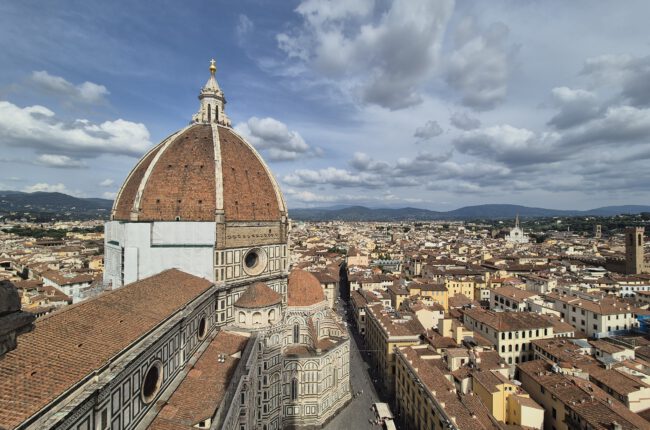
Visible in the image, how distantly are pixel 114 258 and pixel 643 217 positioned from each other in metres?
231

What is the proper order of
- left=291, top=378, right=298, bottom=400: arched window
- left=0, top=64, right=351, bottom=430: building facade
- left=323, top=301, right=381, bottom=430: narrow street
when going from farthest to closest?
1. left=323, top=301, right=381, bottom=430: narrow street
2. left=291, top=378, right=298, bottom=400: arched window
3. left=0, top=64, right=351, bottom=430: building facade

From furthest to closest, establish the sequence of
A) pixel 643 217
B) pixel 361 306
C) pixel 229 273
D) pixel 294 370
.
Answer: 1. pixel 643 217
2. pixel 361 306
3. pixel 294 370
4. pixel 229 273

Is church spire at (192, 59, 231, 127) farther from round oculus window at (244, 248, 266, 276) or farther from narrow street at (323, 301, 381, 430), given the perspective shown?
narrow street at (323, 301, 381, 430)

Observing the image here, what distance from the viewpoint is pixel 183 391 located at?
15562 millimetres

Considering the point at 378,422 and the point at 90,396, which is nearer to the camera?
the point at 90,396

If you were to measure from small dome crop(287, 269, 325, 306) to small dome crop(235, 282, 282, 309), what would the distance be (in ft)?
14.2

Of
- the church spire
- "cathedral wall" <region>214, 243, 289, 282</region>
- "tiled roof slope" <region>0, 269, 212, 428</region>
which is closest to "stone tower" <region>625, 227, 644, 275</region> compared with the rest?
"cathedral wall" <region>214, 243, 289, 282</region>

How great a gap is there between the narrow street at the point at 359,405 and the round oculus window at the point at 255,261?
12782mm

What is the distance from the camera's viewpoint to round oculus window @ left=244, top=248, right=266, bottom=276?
26.2 meters

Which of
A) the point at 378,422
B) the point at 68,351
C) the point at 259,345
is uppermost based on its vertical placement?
the point at 68,351

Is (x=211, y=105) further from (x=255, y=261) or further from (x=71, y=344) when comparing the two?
(x=71, y=344)

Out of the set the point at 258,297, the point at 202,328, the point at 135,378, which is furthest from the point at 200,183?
the point at 135,378

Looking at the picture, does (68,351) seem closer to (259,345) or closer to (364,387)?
(259,345)

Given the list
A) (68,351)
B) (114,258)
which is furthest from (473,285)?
(68,351)
